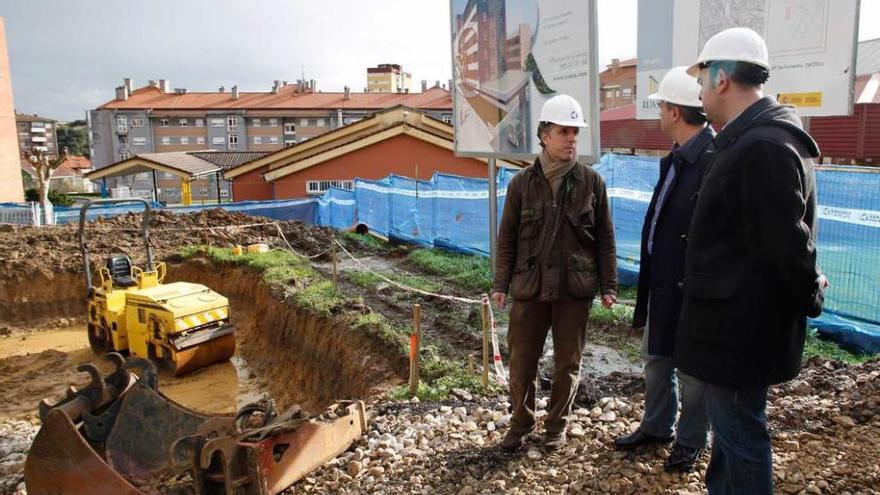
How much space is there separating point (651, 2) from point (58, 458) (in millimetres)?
8571

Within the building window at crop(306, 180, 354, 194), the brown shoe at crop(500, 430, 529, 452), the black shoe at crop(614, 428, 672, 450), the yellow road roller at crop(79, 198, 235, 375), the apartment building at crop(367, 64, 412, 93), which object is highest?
the apartment building at crop(367, 64, 412, 93)

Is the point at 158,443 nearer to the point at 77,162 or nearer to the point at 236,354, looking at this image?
the point at 236,354

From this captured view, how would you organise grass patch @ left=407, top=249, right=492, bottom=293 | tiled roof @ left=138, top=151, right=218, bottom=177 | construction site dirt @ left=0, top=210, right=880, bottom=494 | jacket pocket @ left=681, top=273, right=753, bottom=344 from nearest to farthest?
jacket pocket @ left=681, top=273, right=753, bottom=344, construction site dirt @ left=0, top=210, right=880, bottom=494, grass patch @ left=407, top=249, right=492, bottom=293, tiled roof @ left=138, top=151, right=218, bottom=177

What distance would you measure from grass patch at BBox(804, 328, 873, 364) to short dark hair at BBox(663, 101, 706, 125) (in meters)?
3.72

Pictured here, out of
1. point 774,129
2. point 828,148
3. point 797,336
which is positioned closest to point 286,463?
point 797,336

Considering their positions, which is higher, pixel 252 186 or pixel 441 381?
pixel 252 186

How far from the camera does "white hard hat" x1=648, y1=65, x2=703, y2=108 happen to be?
316 centimetres

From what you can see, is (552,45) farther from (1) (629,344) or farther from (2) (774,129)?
(2) (774,129)

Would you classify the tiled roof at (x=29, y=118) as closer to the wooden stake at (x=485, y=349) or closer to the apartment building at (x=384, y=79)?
the apartment building at (x=384, y=79)

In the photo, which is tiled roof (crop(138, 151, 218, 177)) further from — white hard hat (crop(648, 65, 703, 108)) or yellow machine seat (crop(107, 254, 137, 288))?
white hard hat (crop(648, 65, 703, 108))

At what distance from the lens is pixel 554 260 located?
3.69 m

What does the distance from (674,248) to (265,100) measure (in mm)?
64244

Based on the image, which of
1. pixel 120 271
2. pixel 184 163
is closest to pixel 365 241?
pixel 120 271

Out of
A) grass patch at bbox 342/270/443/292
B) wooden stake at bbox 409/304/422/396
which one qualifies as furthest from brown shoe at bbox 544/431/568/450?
grass patch at bbox 342/270/443/292
